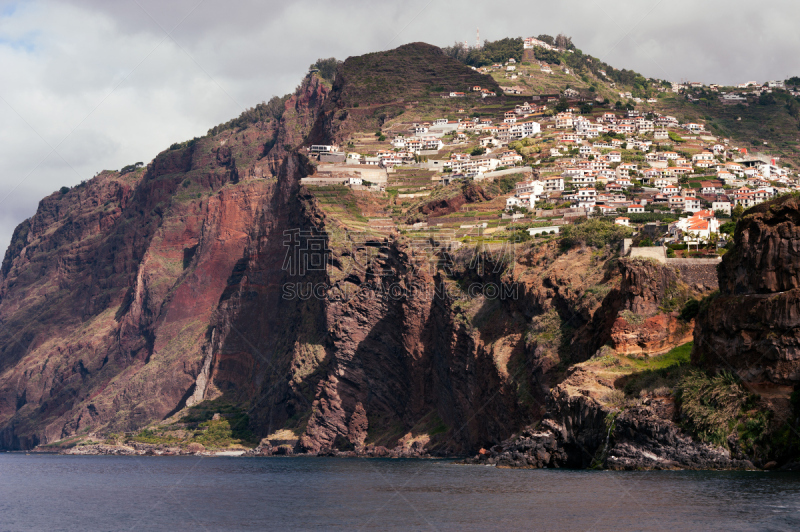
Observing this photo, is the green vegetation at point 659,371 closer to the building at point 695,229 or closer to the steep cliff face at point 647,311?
the steep cliff face at point 647,311

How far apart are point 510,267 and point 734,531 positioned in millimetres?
59923

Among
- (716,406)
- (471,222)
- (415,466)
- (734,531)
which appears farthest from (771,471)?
(471,222)

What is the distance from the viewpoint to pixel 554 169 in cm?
14025

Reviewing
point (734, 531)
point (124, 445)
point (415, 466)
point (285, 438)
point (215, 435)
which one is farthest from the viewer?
point (124, 445)

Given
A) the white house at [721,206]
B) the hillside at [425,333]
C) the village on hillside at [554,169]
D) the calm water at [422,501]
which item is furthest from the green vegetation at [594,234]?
the calm water at [422,501]

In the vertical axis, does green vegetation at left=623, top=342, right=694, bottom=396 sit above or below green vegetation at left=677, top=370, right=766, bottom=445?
above

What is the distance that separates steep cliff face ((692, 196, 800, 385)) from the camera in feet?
200

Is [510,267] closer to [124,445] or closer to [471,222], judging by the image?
[471,222]

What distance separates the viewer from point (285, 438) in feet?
433

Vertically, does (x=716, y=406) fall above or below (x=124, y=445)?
above

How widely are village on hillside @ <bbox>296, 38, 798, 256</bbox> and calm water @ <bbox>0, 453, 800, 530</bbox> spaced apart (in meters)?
28.2

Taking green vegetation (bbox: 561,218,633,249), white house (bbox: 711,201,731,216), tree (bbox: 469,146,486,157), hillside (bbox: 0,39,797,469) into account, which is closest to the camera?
hillside (bbox: 0,39,797,469)

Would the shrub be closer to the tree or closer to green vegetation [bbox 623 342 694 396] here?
green vegetation [bbox 623 342 694 396]

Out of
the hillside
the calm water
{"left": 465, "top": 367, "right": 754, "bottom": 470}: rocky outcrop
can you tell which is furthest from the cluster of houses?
the calm water
